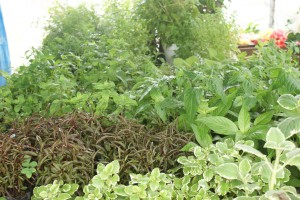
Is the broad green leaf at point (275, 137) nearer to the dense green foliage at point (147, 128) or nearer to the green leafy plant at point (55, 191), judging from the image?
the dense green foliage at point (147, 128)

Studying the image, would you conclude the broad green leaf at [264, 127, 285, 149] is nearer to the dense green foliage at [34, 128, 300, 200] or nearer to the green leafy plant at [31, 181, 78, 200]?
the dense green foliage at [34, 128, 300, 200]

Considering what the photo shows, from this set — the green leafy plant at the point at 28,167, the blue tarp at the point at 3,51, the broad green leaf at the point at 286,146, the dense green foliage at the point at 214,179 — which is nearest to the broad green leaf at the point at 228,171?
the dense green foliage at the point at 214,179

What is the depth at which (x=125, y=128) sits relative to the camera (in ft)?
3.62

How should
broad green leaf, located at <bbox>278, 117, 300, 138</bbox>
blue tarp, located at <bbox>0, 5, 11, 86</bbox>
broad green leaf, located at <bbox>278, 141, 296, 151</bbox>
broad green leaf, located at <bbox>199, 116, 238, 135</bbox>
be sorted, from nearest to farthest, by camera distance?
broad green leaf, located at <bbox>278, 141, 296, 151</bbox> → broad green leaf, located at <bbox>278, 117, 300, 138</bbox> → broad green leaf, located at <bbox>199, 116, 238, 135</bbox> → blue tarp, located at <bbox>0, 5, 11, 86</bbox>

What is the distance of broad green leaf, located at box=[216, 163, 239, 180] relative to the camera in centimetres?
88

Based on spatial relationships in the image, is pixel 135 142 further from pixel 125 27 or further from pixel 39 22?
pixel 39 22

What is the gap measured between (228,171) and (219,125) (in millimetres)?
203

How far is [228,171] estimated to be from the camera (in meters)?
0.89

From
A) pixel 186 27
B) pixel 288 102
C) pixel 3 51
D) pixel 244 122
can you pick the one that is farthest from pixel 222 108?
pixel 3 51

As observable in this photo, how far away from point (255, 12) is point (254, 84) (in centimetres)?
347

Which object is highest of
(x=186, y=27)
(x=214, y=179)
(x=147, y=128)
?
(x=186, y=27)

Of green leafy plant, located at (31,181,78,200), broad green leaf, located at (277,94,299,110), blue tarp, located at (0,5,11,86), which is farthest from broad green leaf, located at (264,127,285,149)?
blue tarp, located at (0,5,11,86)

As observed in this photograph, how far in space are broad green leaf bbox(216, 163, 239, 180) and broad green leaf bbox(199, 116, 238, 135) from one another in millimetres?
186

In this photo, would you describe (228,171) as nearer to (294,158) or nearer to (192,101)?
(294,158)
